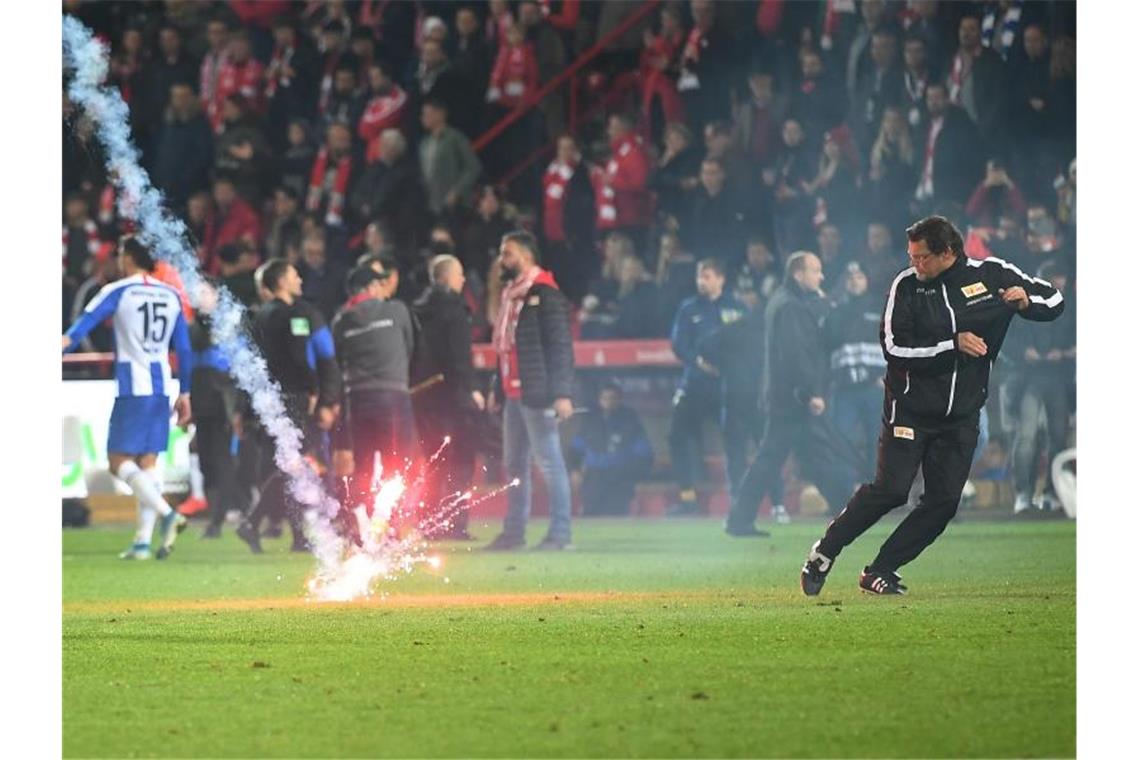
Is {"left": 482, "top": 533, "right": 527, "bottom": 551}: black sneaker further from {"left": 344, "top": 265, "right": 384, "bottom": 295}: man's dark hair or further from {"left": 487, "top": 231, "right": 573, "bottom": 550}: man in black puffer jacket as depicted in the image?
{"left": 344, "top": 265, "right": 384, "bottom": 295}: man's dark hair

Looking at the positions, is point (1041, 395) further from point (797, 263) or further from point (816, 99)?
point (816, 99)

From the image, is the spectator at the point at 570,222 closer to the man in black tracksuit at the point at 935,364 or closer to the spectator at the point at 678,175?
the spectator at the point at 678,175

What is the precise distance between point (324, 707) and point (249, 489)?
8872 millimetres

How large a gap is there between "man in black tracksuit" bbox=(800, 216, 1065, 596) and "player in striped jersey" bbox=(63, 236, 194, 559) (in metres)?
5.42

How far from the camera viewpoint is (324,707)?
302 inches

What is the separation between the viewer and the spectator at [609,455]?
17.9 meters

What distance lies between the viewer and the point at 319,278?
61.8ft

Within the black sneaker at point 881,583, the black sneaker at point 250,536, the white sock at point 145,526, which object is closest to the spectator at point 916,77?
the black sneaker at point 250,536

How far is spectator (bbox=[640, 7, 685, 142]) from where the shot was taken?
1930 cm

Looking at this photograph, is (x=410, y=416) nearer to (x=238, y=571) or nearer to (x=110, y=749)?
(x=238, y=571)

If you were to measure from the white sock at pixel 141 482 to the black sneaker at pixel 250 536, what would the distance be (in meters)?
0.78
